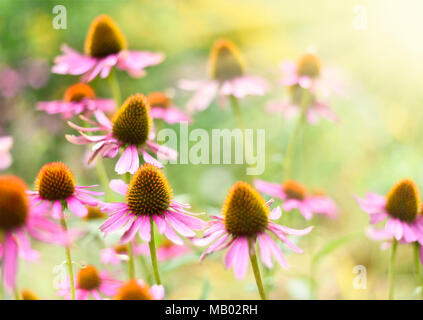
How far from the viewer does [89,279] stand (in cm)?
85

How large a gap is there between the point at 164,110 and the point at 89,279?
0.57m

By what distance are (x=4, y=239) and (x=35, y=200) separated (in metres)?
0.16

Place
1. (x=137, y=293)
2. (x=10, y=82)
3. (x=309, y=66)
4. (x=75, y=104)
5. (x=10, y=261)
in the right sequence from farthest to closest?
(x=10, y=82) < (x=309, y=66) < (x=75, y=104) < (x=137, y=293) < (x=10, y=261)

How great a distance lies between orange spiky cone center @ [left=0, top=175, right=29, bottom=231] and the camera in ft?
1.84

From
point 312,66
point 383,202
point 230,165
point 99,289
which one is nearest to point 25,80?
point 230,165

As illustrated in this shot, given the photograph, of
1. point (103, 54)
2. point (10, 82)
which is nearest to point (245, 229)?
point (103, 54)

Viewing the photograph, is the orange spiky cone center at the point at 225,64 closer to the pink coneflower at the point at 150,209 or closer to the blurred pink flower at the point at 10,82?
the pink coneflower at the point at 150,209

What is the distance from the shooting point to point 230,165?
2.48 m

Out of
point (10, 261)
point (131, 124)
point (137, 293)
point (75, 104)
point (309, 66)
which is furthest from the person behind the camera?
point (309, 66)

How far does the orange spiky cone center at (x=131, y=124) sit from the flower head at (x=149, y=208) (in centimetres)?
9

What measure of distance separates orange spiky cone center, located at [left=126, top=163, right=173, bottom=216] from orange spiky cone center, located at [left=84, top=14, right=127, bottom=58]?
0.49 m

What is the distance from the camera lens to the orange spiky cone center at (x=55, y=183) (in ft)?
2.30

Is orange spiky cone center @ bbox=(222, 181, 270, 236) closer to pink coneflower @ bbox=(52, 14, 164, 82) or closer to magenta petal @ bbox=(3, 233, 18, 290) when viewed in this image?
magenta petal @ bbox=(3, 233, 18, 290)

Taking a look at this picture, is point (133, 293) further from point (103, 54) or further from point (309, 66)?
point (309, 66)
